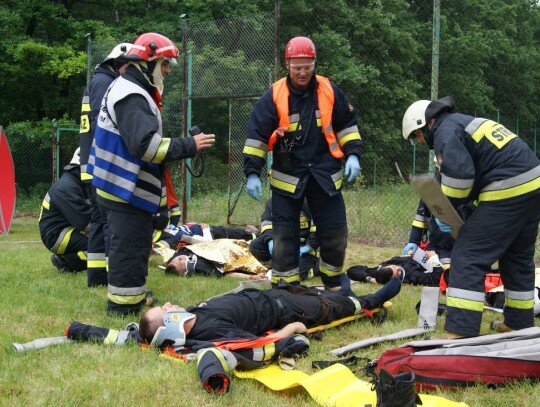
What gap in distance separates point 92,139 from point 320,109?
220 cm

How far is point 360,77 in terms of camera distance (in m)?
17.2

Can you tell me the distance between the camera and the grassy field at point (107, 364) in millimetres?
3289

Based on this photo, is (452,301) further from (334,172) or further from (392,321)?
(334,172)

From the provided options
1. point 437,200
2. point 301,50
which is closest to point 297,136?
point 301,50

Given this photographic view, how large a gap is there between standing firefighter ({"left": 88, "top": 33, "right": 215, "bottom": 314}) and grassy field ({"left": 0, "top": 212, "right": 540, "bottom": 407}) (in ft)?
1.21

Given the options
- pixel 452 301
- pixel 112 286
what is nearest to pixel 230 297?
pixel 112 286

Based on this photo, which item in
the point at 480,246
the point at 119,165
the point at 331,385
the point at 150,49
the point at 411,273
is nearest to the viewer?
the point at 331,385

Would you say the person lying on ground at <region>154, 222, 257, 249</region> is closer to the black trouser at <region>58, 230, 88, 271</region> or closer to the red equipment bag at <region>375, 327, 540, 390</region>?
the black trouser at <region>58, 230, 88, 271</region>

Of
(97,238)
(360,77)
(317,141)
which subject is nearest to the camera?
(317,141)

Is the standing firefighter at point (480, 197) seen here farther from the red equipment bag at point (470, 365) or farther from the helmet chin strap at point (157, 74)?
the helmet chin strap at point (157, 74)

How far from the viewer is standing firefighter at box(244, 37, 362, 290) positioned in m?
5.53

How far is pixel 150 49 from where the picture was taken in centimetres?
519

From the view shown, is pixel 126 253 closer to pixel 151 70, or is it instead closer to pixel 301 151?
pixel 151 70

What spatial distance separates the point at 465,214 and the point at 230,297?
1759mm
